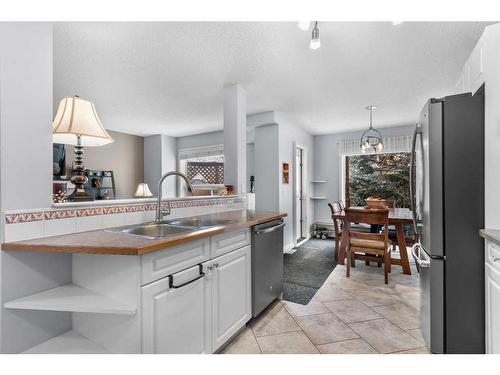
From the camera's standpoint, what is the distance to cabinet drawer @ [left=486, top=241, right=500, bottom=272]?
126cm

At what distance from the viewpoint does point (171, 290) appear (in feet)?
4.20

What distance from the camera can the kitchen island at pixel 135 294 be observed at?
1.13 meters

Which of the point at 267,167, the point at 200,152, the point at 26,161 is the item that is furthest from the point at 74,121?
the point at 200,152

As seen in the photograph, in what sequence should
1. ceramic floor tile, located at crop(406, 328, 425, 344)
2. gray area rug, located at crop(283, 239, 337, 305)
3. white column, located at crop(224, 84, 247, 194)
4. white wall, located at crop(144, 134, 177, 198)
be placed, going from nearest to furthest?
ceramic floor tile, located at crop(406, 328, 425, 344)
gray area rug, located at crop(283, 239, 337, 305)
white column, located at crop(224, 84, 247, 194)
white wall, located at crop(144, 134, 177, 198)

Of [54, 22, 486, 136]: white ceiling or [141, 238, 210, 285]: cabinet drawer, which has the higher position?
[54, 22, 486, 136]: white ceiling

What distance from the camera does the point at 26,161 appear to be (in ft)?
4.06

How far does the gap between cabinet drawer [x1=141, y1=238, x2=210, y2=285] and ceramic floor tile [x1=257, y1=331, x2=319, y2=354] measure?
0.82 meters

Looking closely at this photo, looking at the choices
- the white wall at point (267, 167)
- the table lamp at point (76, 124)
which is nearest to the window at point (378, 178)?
the white wall at point (267, 167)

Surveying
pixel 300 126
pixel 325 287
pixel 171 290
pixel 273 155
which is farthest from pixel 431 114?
pixel 300 126

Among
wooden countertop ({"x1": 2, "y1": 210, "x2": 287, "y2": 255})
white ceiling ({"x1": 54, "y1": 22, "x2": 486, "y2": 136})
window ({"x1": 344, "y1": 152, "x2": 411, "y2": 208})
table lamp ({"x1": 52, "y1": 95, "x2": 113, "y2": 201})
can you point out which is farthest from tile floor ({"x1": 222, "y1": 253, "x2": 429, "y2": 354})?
window ({"x1": 344, "y1": 152, "x2": 411, "y2": 208})

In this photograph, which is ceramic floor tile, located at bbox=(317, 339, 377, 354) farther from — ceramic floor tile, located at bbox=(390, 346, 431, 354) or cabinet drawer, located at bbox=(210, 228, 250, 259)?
cabinet drawer, located at bbox=(210, 228, 250, 259)

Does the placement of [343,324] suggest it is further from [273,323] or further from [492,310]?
[492,310]

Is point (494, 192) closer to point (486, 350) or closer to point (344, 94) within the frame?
point (486, 350)

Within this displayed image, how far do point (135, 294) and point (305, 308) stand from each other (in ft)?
5.59
